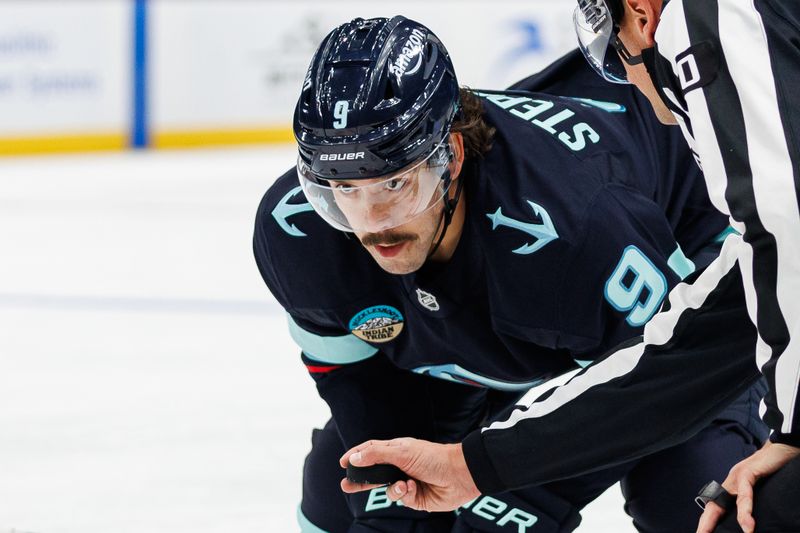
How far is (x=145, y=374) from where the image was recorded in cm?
456

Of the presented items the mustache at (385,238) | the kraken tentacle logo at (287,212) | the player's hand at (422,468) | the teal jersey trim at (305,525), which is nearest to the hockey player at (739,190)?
the player's hand at (422,468)

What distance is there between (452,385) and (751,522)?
1286mm

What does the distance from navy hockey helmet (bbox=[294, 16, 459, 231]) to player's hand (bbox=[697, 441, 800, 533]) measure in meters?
0.84

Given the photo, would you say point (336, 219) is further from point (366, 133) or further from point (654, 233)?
point (654, 233)

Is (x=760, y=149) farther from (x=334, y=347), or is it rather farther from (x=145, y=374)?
(x=145, y=374)

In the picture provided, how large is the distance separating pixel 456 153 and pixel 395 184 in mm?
156

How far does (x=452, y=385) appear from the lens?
3119 millimetres

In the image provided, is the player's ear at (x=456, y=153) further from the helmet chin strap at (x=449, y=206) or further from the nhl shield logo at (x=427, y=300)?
the nhl shield logo at (x=427, y=300)

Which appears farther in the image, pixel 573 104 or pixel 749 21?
pixel 573 104

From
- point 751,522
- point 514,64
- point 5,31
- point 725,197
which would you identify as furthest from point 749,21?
point 514,64

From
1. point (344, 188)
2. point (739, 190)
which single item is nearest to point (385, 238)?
point (344, 188)

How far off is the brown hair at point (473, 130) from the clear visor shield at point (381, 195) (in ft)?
0.28

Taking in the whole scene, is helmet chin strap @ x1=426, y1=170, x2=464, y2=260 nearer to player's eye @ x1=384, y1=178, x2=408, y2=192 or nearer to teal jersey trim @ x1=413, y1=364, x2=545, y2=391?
player's eye @ x1=384, y1=178, x2=408, y2=192

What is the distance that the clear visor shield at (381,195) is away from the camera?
2510 mm
